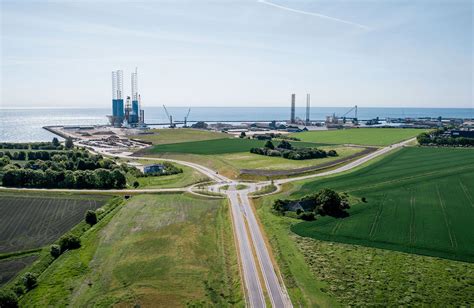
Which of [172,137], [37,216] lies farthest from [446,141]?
[37,216]

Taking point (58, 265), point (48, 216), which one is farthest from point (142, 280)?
point (48, 216)

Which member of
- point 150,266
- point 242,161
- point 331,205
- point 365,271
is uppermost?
point 242,161

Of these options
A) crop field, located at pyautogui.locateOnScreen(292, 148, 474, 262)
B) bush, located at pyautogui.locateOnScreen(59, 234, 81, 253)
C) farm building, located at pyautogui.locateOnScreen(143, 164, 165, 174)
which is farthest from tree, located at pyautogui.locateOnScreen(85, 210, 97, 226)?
farm building, located at pyautogui.locateOnScreen(143, 164, 165, 174)

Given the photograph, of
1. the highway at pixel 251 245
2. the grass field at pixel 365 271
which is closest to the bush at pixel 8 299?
the highway at pixel 251 245

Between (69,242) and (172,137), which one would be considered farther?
(172,137)

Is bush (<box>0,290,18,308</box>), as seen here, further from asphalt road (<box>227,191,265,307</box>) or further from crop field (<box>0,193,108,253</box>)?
asphalt road (<box>227,191,265,307</box>)

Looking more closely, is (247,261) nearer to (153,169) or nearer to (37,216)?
(37,216)
